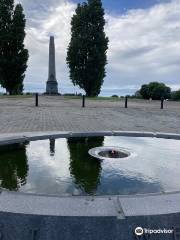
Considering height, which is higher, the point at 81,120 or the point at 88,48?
the point at 88,48

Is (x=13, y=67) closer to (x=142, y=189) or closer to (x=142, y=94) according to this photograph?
(x=142, y=94)

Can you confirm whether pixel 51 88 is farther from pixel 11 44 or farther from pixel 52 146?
pixel 52 146

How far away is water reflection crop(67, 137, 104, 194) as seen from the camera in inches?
149

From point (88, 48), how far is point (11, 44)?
9.19 m

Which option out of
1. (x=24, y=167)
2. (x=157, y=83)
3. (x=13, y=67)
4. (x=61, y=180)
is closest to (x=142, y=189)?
(x=61, y=180)

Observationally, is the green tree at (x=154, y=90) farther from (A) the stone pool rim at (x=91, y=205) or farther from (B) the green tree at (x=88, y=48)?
(A) the stone pool rim at (x=91, y=205)

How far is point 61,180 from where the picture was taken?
3.92 m

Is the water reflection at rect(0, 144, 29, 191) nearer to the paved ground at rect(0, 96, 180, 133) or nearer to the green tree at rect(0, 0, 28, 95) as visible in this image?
the paved ground at rect(0, 96, 180, 133)

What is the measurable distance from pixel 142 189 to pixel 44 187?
1.13m

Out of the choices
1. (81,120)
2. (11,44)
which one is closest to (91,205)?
(81,120)

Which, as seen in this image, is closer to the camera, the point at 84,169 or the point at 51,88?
the point at 84,169

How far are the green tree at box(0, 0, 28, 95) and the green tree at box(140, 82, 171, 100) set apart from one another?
18503 millimetres

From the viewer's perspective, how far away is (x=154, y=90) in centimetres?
4559

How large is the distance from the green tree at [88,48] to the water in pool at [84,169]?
1262 inches
